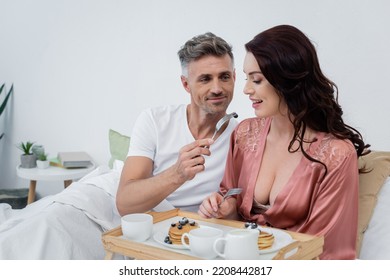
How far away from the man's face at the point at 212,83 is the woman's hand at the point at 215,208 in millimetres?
374

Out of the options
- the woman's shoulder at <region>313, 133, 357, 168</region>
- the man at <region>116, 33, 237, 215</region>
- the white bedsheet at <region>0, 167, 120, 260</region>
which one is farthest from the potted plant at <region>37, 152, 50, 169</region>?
the woman's shoulder at <region>313, 133, 357, 168</region>

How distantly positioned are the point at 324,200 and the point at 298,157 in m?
0.15

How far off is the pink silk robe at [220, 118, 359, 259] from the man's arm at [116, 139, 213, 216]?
0.22m

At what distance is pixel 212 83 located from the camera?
61.7 inches

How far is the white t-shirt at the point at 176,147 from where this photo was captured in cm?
163

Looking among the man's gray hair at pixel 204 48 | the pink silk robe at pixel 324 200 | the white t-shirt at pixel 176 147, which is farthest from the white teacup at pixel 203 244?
the man's gray hair at pixel 204 48

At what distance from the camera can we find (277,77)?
1.26 metres

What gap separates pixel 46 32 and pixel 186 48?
1.78 metres

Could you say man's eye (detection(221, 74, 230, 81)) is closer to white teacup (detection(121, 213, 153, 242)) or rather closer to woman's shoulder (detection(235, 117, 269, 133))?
woman's shoulder (detection(235, 117, 269, 133))

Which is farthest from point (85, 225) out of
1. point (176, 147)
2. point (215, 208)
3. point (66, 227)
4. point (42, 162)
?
point (42, 162)

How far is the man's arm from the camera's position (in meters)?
1.24

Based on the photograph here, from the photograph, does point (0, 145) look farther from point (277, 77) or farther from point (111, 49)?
point (277, 77)
